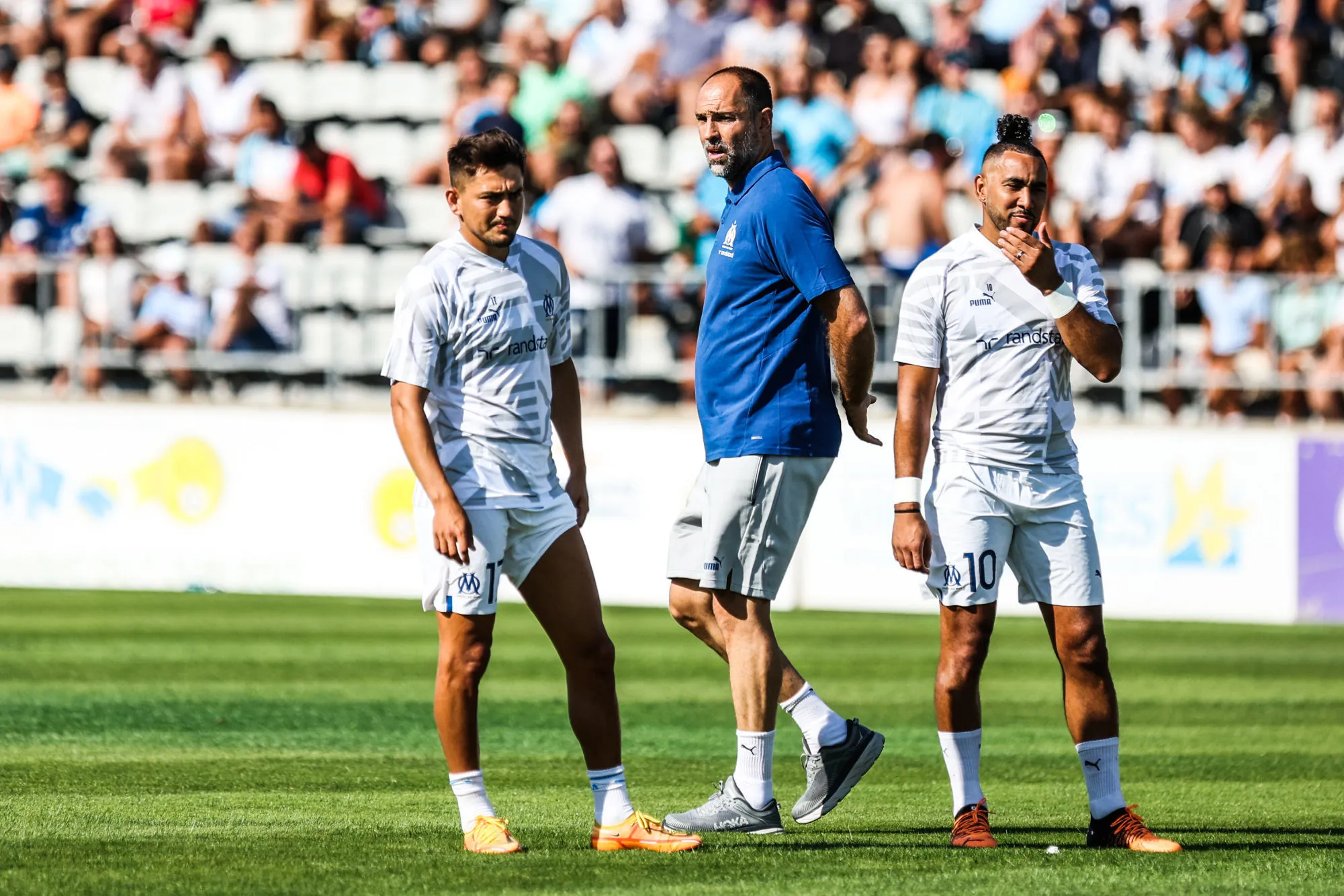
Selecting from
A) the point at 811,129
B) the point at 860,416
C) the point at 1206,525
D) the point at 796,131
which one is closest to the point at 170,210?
the point at 796,131

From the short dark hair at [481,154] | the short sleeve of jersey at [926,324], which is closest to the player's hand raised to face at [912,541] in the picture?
the short sleeve of jersey at [926,324]

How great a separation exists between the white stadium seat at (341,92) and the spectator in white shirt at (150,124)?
1398 mm

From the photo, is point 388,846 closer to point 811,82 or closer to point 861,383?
point 861,383

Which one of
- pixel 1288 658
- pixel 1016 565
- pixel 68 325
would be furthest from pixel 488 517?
pixel 68 325

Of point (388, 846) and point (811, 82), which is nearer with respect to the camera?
point (388, 846)

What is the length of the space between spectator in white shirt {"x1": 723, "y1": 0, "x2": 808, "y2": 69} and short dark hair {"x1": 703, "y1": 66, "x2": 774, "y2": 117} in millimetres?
11846

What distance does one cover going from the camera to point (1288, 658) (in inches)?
516

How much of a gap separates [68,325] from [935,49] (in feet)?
28.0

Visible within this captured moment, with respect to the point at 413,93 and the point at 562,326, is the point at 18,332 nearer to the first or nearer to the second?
the point at 413,93

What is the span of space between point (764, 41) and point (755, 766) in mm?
13000

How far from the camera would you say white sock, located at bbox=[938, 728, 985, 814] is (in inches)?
259

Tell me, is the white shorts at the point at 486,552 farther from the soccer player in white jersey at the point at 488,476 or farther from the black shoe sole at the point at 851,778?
the black shoe sole at the point at 851,778

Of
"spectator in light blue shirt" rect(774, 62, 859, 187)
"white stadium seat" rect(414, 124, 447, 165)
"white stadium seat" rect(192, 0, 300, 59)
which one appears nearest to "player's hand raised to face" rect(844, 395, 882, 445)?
"spectator in light blue shirt" rect(774, 62, 859, 187)

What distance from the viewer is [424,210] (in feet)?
63.3
